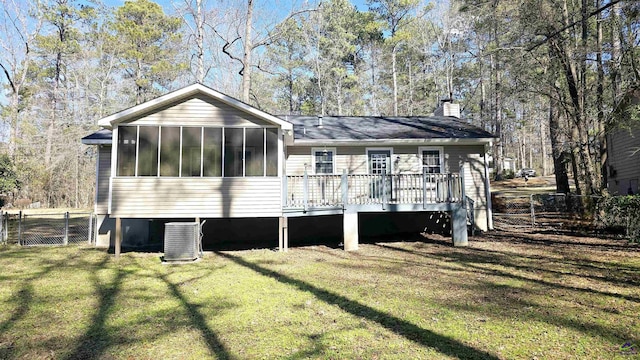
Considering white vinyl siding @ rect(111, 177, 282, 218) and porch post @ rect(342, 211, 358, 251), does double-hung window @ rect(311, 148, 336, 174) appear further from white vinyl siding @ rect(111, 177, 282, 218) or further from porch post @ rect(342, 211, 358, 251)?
white vinyl siding @ rect(111, 177, 282, 218)

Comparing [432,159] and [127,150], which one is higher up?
[127,150]

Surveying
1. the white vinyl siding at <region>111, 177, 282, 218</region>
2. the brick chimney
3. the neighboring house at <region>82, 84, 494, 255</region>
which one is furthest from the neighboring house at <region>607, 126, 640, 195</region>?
the white vinyl siding at <region>111, 177, 282, 218</region>

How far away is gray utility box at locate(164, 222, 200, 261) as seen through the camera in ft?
28.1

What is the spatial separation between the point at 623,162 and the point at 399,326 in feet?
52.0

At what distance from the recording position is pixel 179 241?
8.61m

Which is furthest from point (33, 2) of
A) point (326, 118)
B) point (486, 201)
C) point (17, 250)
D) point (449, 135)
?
point (486, 201)

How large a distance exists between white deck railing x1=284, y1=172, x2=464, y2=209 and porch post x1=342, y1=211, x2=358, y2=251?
1.28 feet

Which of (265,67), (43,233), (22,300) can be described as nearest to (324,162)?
(22,300)

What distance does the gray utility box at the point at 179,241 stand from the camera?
855 centimetres

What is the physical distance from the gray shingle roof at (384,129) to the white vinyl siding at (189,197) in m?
3.07

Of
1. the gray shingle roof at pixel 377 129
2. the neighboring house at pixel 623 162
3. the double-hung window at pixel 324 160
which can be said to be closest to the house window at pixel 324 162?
the double-hung window at pixel 324 160

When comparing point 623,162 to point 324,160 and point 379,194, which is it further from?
point 324,160

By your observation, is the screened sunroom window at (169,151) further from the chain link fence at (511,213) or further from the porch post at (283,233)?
the chain link fence at (511,213)

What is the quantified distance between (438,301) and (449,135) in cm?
773
